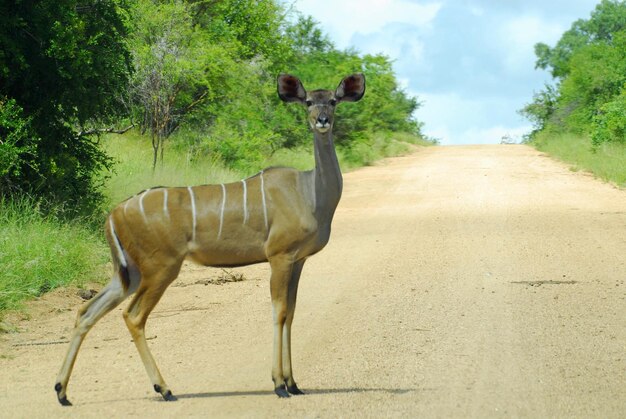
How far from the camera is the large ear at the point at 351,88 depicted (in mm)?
6789

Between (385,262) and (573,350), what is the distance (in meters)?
4.59

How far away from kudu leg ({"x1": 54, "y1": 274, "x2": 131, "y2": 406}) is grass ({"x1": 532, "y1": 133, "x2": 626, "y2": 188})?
54.1 ft

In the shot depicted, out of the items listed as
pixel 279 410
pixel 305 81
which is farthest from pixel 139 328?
pixel 305 81

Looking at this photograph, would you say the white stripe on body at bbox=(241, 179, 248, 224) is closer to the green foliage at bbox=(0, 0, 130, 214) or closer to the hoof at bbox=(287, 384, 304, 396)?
the hoof at bbox=(287, 384, 304, 396)

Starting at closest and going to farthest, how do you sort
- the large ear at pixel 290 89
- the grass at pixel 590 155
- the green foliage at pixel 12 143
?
the large ear at pixel 290 89 → the green foliage at pixel 12 143 → the grass at pixel 590 155

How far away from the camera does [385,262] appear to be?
12.0 m

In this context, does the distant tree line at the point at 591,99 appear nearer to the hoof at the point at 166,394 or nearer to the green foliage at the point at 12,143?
the green foliage at the point at 12,143

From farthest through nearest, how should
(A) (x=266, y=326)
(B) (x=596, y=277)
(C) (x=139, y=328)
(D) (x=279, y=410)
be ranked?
(B) (x=596, y=277)
(A) (x=266, y=326)
(C) (x=139, y=328)
(D) (x=279, y=410)

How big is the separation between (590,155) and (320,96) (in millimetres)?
22428

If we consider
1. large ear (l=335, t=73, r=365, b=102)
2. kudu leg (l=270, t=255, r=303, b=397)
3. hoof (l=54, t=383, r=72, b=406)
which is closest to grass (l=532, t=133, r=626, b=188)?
large ear (l=335, t=73, r=365, b=102)

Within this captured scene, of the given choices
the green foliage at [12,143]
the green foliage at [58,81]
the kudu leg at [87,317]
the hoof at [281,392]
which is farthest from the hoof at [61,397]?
the green foliage at [58,81]

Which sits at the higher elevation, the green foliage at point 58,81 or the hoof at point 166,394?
the green foliage at point 58,81

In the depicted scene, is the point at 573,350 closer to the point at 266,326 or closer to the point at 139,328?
the point at 266,326

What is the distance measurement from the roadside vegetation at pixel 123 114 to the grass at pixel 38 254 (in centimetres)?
2
